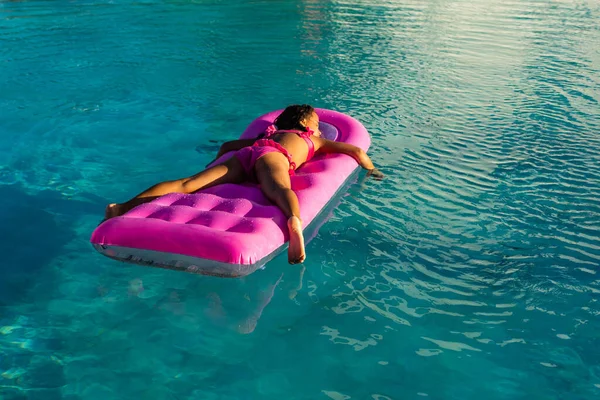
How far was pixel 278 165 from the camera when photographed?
4441 mm

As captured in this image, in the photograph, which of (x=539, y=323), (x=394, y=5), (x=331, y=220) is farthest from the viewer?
(x=394, y=5)

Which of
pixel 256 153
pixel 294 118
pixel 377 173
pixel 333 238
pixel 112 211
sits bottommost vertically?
pixel 333 238

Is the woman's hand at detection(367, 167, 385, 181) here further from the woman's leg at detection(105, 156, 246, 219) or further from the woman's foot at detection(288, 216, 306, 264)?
the woman's foot at detection(288, 216, 306, 264)

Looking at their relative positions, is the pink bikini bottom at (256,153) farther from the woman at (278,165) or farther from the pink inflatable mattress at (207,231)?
the pink inflatable mattress at (207,231)

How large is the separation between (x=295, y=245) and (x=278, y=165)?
0.86 meters

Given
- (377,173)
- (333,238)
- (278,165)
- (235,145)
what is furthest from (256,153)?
(377,173)

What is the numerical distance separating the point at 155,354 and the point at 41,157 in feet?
11.3

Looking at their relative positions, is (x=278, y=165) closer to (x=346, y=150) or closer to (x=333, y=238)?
(x=333, y=238)

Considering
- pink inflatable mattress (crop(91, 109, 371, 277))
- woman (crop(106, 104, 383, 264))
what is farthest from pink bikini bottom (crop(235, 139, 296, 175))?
pink inflatable mattress (crop(91, 109, 371, 277))

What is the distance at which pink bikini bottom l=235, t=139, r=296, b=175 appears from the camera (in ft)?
15.0

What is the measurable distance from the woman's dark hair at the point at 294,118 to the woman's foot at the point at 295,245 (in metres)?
1.55

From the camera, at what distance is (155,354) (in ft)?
10.4

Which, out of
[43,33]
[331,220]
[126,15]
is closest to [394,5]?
[126,15]

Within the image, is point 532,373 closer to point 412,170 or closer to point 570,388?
point 570,388
